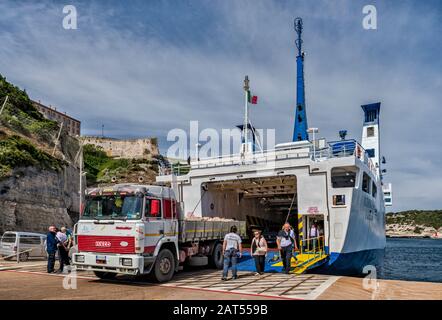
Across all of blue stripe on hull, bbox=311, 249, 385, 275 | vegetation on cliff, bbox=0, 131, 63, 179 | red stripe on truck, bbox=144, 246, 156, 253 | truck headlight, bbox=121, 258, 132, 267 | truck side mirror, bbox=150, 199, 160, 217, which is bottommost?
blue stripe on hull, bbox=311, 249, 385, 275

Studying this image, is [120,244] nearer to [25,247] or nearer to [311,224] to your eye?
[311,224]

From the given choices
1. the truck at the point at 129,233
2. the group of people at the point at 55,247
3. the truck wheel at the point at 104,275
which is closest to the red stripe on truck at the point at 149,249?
the truck at the point at 129,233

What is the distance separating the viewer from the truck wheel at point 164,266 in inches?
429

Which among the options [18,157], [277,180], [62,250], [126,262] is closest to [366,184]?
[277,180]

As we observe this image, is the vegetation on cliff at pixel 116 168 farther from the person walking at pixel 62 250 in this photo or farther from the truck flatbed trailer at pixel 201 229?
the truck flatbed trailer at pixel 201 229

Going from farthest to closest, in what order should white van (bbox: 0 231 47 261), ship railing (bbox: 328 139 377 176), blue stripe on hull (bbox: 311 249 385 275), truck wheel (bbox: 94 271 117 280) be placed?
1. white van (bbox: 0 231 47 261)
2. ship railing (bbox: 328 139 377 176)
3. blue stripe on hull (bbox: 311 249 385 275)
4. truck wheel (bbox: 94 271 117 280)

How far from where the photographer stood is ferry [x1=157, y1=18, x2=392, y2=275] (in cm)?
1542

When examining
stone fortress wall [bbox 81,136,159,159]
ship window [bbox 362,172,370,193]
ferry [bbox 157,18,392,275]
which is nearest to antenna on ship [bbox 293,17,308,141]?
ferry [bbox 157,18,392,275]

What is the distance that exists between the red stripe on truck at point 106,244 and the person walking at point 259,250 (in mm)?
4361

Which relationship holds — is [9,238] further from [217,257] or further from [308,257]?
[308,257]

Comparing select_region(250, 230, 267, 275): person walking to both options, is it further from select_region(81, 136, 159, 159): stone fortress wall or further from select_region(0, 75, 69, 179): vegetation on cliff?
select_region(81, 136, 159, 159): stone fortress wall

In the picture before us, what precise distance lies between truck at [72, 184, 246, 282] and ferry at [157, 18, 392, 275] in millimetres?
1454
